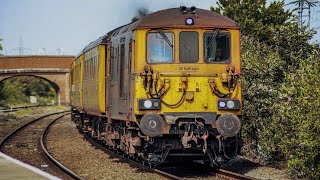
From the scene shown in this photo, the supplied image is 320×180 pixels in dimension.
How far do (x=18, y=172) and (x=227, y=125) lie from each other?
4408 millimetres

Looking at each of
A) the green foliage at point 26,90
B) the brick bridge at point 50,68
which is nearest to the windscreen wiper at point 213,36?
the brick bridge at point 50,68

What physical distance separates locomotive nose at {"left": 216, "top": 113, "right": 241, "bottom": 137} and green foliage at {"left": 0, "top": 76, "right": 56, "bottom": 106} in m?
54.1

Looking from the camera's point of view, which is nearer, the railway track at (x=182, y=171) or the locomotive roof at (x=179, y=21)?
the railway track at (x=182, y=171)

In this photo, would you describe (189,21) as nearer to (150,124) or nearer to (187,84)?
(187,84)

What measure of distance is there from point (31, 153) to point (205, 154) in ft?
23.7

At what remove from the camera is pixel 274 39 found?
17.7 metres

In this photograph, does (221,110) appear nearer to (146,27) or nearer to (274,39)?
(146,27)

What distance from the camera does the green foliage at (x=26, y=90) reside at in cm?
6394

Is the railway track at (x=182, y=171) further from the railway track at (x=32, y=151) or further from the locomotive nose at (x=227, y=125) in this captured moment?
the railway track at (x=32, y=151)

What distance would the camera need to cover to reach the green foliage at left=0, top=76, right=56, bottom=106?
63.9m

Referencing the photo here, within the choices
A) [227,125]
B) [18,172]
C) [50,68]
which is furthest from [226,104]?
[50,68]

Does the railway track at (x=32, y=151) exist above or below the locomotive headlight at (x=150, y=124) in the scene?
below

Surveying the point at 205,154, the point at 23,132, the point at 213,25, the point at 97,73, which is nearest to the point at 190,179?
the point at 205,154

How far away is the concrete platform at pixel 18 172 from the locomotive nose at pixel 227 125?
3.50m
